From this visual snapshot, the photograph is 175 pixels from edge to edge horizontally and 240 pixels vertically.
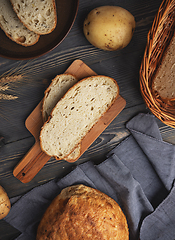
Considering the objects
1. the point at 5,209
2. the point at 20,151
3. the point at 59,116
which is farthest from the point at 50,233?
the point at 59,116

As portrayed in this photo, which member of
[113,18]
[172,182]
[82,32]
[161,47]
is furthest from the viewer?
[172,182]

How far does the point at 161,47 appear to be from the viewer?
4.95 ft

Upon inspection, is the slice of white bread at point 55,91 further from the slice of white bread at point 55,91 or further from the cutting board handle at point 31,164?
the cutting board handle at point 31,164

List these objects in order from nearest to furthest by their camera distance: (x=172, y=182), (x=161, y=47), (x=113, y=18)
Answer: (x=113, y=18)
(x=161, y=47)
(x=172, y=182)

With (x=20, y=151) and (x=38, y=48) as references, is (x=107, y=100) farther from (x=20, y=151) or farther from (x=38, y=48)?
(x=20, y=151)

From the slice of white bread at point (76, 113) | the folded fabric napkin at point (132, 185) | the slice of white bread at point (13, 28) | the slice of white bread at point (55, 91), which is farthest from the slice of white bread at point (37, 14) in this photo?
the folded fabric napkin at point (132, 185)

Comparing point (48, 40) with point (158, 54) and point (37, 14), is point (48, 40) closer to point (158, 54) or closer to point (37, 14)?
point (37, 14)

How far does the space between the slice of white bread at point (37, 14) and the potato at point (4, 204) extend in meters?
1.37

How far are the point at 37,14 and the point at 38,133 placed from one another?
93 cm

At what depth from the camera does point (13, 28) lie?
1414 millimetres

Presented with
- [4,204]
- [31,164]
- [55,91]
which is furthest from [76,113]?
[4,204]

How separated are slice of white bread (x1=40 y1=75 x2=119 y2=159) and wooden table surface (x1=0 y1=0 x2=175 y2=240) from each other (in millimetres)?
139

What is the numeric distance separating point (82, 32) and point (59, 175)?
131 centimetres

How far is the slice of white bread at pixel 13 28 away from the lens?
137 cm
